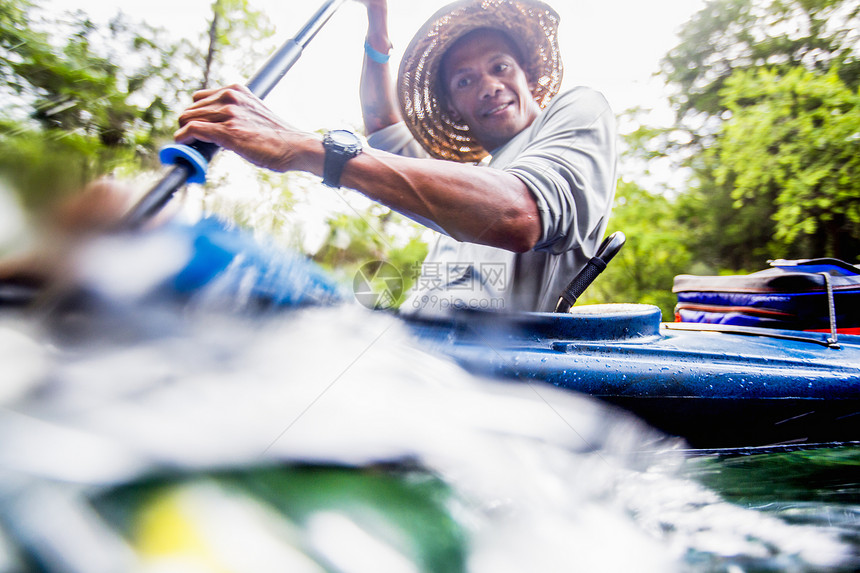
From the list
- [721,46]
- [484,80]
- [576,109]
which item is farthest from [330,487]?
[721,46]

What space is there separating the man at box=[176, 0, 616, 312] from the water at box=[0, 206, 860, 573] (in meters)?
0.18

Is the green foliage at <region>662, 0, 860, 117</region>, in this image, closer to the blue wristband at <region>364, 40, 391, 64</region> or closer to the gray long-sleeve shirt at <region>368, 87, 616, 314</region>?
the gray long-sleeve shirt at <region>368, 87, 616, 314</region>

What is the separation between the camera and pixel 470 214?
659mm

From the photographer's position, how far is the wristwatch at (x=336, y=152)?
60cm

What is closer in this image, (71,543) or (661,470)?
(71,543)

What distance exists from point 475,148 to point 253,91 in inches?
23.4

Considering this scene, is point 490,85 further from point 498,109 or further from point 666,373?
point 666,373

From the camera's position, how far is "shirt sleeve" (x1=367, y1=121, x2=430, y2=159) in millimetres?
861

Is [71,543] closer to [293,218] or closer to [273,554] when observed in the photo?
[273,554]

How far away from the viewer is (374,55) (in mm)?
889

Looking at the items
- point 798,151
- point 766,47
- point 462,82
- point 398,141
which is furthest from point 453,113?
point 798,151

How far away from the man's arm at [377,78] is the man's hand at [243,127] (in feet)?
0.93

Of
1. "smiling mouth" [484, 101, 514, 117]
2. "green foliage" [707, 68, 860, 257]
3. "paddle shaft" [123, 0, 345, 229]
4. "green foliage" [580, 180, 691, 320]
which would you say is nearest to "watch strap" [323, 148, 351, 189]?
"paddle shaft" [123, 0, 345, 229]

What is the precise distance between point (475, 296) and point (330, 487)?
0.38 meters
